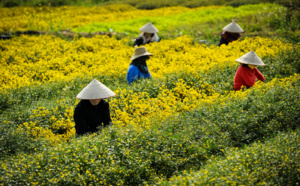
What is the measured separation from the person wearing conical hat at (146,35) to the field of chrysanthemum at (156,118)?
495 mm

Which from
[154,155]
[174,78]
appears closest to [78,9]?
[174,78]

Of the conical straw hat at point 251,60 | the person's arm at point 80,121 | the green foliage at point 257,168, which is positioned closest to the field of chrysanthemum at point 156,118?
the green foliage at point 257,168

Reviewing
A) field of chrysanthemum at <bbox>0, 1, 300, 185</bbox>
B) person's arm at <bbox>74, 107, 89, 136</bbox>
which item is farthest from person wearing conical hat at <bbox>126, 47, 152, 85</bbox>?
person's arm at <bbox>74, 107, 89, 136</bbox>

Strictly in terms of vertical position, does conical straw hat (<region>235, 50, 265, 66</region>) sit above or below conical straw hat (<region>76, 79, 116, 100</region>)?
above

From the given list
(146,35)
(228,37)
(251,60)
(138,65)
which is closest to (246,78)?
(251,60)

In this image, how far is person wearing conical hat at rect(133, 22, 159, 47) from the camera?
43.1 feet

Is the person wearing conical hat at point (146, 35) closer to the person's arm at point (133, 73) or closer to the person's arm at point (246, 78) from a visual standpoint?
the person's arm at point (133, 73)

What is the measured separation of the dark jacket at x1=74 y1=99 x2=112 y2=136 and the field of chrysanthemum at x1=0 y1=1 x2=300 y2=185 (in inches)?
11.4

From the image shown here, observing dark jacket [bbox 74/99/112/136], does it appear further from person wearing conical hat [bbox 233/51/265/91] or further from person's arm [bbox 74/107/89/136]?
person wearing conical hat [bbox 233/51/265/91]

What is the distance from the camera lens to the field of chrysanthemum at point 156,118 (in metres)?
4.73

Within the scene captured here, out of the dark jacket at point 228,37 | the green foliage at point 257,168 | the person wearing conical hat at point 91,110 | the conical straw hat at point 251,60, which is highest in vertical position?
the dark jacket at point 228,37

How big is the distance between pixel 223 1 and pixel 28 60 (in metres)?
17.6

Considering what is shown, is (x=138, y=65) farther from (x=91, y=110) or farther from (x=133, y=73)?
(x=91, y=110)

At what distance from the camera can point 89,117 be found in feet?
20.5
